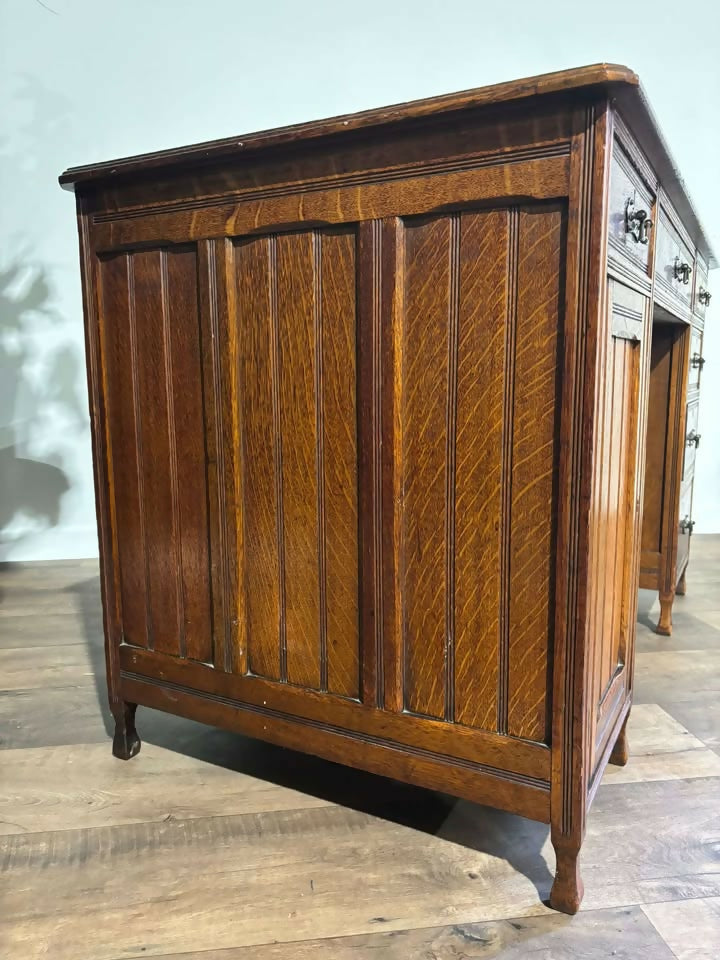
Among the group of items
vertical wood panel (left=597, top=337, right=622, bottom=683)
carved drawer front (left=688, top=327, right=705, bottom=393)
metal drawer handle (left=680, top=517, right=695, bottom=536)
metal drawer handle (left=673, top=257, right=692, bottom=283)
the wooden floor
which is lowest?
the wooden floor

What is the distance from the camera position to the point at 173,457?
1598 millimetres

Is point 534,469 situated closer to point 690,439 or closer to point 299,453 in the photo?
point 299,453

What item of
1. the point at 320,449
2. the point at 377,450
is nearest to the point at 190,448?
the point at 320,449

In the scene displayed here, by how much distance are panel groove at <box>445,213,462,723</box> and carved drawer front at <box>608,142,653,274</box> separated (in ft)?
0.78

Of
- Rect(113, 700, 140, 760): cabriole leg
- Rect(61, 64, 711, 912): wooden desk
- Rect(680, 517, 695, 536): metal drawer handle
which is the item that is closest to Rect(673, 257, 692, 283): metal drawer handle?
Rect(61, 64, 711, 912): wooden desk

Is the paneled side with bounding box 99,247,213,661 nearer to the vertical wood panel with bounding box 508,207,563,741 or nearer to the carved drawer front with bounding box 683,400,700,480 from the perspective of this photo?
the vertical wood panel with bounding box 508,207,563,741

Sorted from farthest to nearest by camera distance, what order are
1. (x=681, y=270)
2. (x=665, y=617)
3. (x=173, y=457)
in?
(x=665, y=617) < (x=681, y=270) < (x=173, y=457)

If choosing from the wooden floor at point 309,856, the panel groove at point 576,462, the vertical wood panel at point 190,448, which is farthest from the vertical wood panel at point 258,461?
the panel groove at point 576,462

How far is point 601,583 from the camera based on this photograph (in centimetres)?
136

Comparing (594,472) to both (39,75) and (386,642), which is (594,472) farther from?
(39,75)

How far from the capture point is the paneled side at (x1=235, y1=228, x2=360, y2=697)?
4.47ft

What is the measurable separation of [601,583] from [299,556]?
56cm

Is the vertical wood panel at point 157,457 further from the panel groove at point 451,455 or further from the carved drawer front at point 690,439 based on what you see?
the carved drawer front at point 690,439

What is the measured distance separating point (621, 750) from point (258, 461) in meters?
1.06
